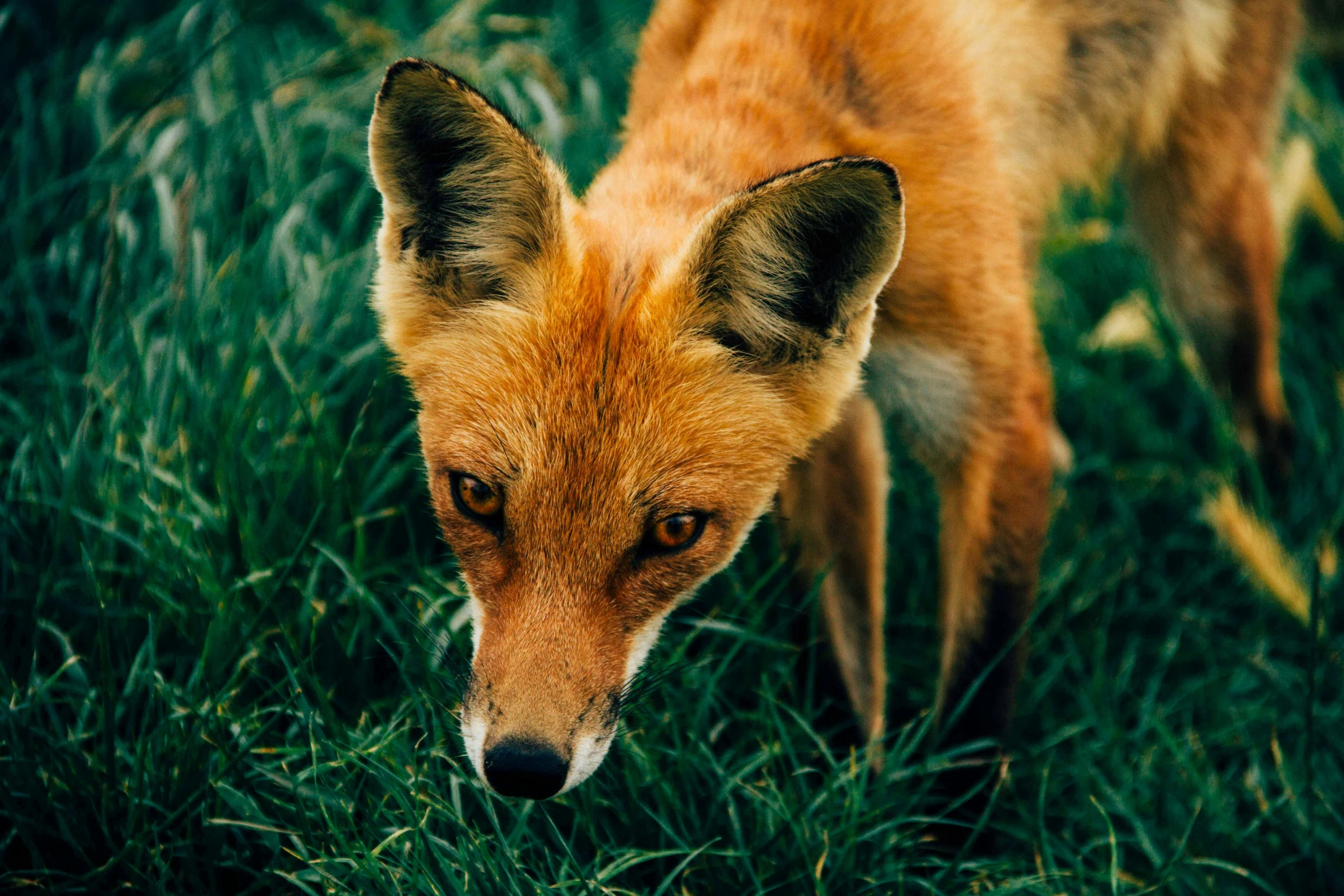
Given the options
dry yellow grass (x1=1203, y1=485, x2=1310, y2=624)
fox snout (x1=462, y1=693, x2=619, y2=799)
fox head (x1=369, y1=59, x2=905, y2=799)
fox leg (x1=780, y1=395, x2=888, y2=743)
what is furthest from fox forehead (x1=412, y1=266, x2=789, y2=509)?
dry yellow grass (x1=1203, y1=485, x2=1310, y2=624)

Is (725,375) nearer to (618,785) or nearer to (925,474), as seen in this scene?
(618,785)

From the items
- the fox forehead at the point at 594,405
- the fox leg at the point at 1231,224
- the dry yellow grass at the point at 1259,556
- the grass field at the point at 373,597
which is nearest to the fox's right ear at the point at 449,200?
the fox forehead at the point at 594,405

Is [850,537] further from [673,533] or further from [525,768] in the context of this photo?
[525,768]

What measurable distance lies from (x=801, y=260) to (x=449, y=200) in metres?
0.85

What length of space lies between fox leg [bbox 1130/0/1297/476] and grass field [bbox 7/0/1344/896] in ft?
0.69

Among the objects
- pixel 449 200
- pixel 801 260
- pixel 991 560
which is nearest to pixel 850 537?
pixel 991 560

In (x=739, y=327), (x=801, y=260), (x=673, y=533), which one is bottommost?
(x=673, y=533)

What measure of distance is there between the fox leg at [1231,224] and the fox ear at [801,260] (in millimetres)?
2456

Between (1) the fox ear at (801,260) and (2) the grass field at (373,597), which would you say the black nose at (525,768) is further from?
(1) the fox ear at (801,260)

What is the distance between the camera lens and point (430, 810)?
2697 millimetres

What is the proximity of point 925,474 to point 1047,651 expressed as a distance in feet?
2.87

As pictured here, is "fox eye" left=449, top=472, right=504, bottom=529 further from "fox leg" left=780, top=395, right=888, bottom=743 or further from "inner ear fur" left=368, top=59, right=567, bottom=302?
"fox leg" left=780, top=395, right=888, bottom=743

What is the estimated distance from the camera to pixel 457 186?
2549mm

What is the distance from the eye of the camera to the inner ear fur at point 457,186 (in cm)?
234
